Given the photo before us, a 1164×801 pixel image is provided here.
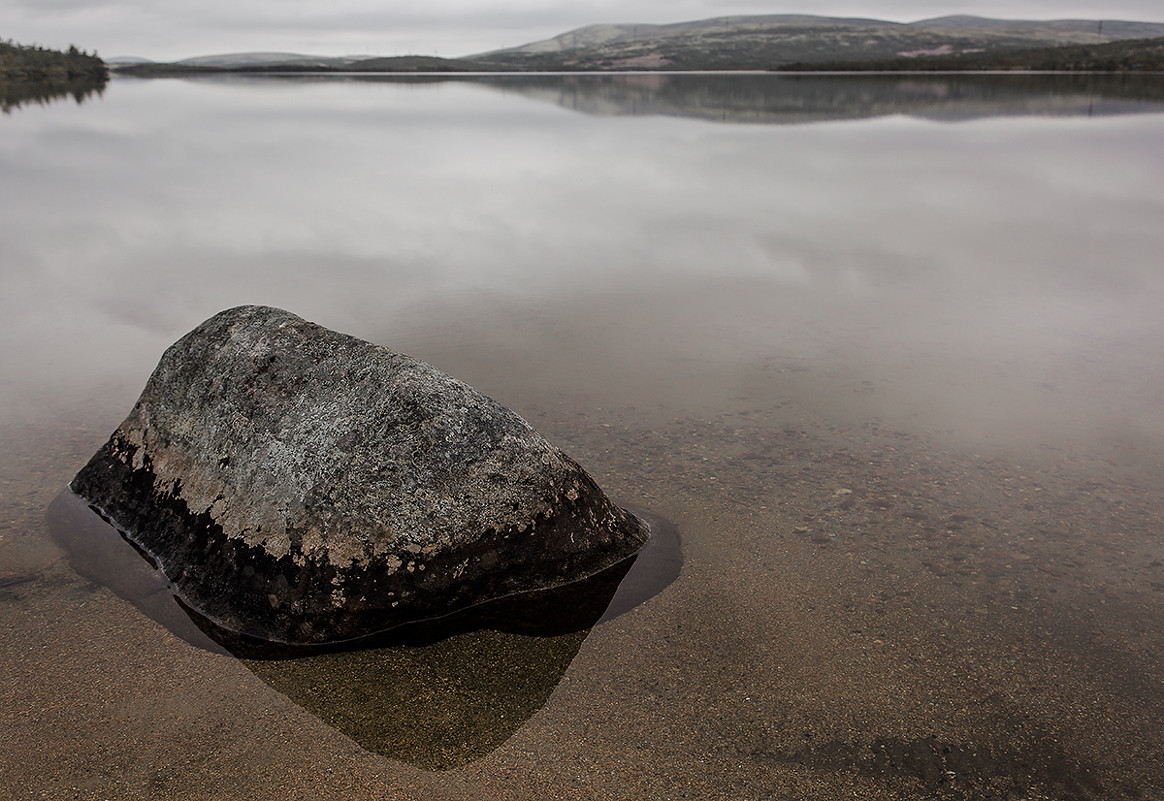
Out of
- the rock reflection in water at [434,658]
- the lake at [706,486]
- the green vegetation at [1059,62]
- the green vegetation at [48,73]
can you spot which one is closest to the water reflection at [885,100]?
the green vegetation at [1059,62]

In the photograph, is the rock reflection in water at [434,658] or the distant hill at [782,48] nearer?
the rock reflection in water at [434,658]

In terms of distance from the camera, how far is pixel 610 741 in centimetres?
321

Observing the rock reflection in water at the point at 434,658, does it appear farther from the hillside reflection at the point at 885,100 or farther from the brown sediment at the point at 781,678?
the hillside reflection at the point at 885,100

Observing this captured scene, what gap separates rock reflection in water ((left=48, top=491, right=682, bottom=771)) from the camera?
3291mm

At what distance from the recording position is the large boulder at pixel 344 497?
3809mm

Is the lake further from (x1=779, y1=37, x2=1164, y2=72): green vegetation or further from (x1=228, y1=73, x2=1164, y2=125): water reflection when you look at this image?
(x1=779, y1=37, x2=1164, y2=72): green vegetation

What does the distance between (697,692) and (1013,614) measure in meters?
1.64

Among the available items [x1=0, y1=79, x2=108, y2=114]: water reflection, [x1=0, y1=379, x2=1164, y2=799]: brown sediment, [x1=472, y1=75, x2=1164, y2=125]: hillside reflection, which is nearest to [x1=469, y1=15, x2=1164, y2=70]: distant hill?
[x1=472, y1=75, x2=1164, y2=125]: hillside reflection

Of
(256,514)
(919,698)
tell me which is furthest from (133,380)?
(919,698)

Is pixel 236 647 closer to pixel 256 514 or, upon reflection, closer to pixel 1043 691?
pixel 256 514

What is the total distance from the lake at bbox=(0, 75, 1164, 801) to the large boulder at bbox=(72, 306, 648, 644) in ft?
0.89

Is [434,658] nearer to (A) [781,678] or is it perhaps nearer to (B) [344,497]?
(B) [344,497]

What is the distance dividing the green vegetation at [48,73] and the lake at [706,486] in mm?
43648

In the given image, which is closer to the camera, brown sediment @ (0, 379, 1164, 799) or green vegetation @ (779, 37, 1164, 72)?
brown sediment @ (0, 379, 1164, 799)
